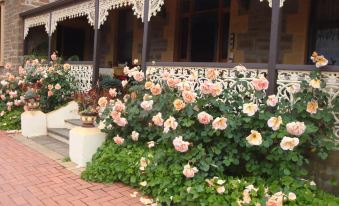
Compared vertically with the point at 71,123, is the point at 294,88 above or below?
above

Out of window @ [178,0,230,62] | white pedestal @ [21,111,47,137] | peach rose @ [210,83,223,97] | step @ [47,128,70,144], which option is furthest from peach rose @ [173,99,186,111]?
white pedestal @ [21,111,47,137]

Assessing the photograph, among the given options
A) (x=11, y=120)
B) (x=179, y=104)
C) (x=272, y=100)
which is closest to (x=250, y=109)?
(x=272, y=100)

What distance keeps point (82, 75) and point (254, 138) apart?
5106mm

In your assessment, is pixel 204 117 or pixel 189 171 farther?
pixel 204 117

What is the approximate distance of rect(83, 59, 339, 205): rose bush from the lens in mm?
3504

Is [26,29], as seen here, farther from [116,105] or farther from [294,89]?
[294,89]

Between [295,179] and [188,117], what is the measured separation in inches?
52.0

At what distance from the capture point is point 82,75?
7672 mm

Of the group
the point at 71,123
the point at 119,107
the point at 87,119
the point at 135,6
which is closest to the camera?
the point at 119,107

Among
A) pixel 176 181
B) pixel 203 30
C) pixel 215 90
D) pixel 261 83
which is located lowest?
pixel 176 181

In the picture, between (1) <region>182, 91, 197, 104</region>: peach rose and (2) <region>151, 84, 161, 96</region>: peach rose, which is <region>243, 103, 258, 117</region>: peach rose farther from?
(2) <region>151, 84, 161, 96</region>: peach rose

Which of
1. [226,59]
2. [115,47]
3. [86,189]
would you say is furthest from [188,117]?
[115,47]

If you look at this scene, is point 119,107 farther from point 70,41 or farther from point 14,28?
point 70,41

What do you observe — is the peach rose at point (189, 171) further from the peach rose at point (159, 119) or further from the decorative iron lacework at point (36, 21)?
the decorative iron lacework at point (36, 21)
